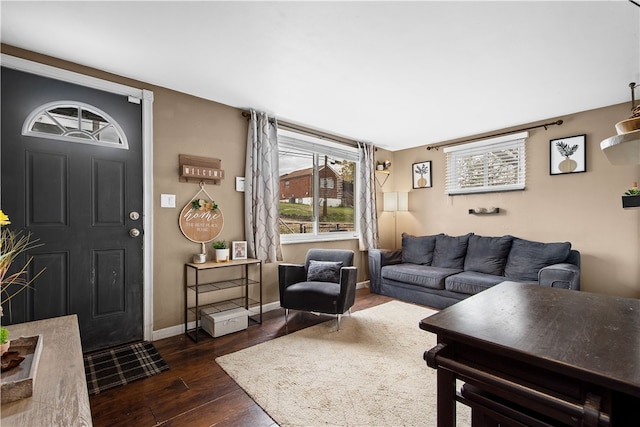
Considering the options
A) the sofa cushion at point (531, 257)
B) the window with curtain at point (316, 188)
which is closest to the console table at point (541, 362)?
the sofa cushion at point (531, 257)

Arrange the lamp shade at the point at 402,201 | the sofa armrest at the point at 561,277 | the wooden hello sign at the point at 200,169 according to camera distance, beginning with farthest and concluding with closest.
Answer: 1. the lamp shade at the point at 402,201
2. the wooden hello sign at the point at 200,169
3. the sofa armrest at the point at 561,277

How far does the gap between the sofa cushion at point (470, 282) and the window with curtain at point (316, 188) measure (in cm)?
171

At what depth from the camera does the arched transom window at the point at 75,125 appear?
236cm

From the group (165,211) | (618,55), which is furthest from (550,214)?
(165,211)

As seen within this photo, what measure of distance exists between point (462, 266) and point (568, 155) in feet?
6.18

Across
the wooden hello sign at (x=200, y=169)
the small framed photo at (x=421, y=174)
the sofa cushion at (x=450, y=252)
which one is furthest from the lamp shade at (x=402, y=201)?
the wooden hello sign at (x=200, y=169)

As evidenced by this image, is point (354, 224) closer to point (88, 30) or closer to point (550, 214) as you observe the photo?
point (550, 214)

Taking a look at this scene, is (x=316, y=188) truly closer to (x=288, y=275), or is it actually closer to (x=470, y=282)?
(x=288, y=275)

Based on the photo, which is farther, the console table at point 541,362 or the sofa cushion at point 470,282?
the sofa cushion at point 470,282

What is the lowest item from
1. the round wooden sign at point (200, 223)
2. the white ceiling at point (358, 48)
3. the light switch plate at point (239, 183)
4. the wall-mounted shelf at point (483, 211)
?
the round wooden sign at point (200, 223)

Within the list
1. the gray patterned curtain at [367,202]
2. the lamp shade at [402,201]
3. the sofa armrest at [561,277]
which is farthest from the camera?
the lamp shade at [402,201]

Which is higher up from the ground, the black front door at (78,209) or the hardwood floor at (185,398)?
the black front door at (78,209)

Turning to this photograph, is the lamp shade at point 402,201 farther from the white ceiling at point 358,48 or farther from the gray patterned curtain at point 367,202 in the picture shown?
the white ceiling at point 358,48

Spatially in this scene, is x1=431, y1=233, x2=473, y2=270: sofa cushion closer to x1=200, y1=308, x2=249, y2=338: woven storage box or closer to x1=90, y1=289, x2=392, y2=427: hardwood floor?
x1=200, y1=308, x2=249, y2=338: woven storage box
